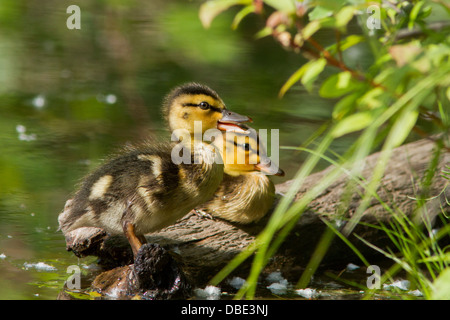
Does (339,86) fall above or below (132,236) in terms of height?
above

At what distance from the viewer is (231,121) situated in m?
2.63

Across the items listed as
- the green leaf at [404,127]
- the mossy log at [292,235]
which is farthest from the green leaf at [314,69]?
the mossy log at [292,235]

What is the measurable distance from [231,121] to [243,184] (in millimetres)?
258

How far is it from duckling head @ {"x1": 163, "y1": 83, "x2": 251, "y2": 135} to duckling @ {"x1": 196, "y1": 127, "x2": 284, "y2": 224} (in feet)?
0.42

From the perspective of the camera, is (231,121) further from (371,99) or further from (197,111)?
(371,99)

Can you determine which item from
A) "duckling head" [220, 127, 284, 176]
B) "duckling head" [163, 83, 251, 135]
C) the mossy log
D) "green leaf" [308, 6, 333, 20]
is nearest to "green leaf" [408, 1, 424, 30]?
"green leaf" [308, 6, 333, 20]

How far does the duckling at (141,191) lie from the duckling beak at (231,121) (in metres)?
0.13

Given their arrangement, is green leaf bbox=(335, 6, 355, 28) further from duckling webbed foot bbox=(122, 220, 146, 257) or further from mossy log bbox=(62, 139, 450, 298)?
duckling webbed foot bbox=(122, 220, 146, 257)

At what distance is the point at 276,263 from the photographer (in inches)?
101

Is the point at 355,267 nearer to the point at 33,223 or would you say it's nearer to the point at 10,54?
the point at 33,223

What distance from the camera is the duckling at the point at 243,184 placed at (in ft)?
8.68

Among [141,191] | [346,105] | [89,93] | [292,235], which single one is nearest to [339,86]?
[346,105]

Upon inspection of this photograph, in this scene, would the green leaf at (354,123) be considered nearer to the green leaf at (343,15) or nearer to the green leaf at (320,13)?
the green leaf at (343,15)
